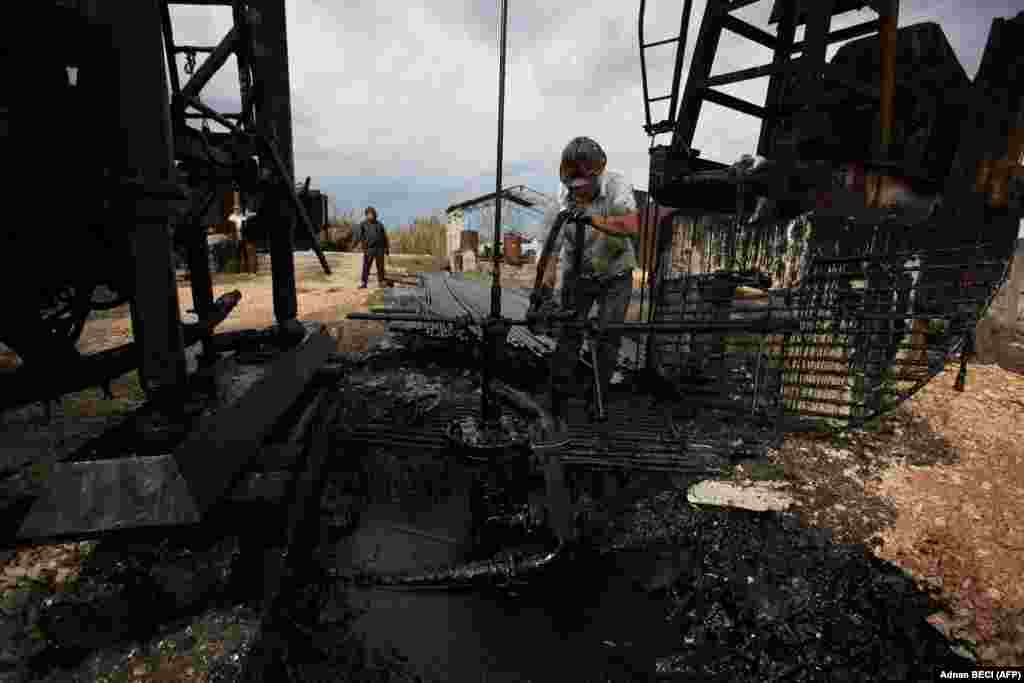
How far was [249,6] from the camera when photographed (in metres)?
3.20

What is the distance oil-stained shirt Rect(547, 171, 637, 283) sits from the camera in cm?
396

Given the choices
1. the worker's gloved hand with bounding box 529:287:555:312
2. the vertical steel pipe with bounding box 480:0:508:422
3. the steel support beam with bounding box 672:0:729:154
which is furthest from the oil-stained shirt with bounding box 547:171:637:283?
the steel support beam with bounding box 672:0:729:154

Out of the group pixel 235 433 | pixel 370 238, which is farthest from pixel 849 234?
pixel 370 238

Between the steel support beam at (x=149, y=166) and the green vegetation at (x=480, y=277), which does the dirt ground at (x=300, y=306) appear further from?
the steel support beam at (x=149, y=166)

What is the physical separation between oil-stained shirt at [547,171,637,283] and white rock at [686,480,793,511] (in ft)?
6.52

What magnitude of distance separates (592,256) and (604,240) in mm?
172

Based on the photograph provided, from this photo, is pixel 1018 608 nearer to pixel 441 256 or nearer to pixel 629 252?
pixel 629 252

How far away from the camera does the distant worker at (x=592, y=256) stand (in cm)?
385

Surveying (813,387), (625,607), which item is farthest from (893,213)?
(625,607)

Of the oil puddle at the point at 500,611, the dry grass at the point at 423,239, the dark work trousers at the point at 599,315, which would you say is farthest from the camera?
the dry grass at the point at 423,239

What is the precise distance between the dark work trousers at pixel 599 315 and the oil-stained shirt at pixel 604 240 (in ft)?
0.29

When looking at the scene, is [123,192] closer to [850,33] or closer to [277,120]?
[277,120]

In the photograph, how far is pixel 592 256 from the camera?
13.9 ft

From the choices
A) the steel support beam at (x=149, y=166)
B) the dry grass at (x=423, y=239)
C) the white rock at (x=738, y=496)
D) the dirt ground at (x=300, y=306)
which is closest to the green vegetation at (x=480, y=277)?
the dirt ground at (x=300, y=306)
